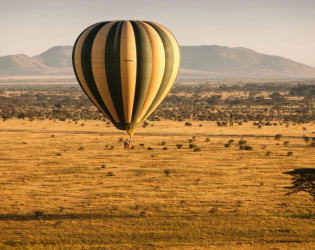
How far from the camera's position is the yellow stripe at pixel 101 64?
90.1 feet

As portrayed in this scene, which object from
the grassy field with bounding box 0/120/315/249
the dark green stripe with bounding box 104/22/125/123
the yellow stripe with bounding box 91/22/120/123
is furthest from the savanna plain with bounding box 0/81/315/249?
the dark green stripe with bounding box 104/22/125/123

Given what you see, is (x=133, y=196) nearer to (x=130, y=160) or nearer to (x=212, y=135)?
(x=130, y=160)

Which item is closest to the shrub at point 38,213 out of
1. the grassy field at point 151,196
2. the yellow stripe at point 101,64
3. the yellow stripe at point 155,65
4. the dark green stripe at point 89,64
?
the grassy field at point 151,196

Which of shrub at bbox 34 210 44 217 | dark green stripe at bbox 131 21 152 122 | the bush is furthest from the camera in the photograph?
the bush

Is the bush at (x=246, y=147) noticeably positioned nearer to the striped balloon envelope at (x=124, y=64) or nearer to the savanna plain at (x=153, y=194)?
the savanna plain at (x=153, y=194)

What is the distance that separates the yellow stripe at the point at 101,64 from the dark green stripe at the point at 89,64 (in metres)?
0.27

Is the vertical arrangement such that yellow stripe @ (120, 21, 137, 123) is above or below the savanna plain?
above

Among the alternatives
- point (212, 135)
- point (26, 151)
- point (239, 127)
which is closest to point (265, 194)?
point (26, 151)

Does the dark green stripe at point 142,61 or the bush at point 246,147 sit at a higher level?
the dark green stripe at point 142,61

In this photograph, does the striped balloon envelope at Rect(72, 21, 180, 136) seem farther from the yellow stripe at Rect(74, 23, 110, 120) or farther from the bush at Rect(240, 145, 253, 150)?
the bush at Rect(240, 145, 253, 150)

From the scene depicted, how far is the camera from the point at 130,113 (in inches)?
1121

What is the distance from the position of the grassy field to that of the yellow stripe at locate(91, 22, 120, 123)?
18.7 ft

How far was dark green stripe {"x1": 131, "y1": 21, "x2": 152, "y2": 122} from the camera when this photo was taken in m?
27.8

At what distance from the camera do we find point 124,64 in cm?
2756
